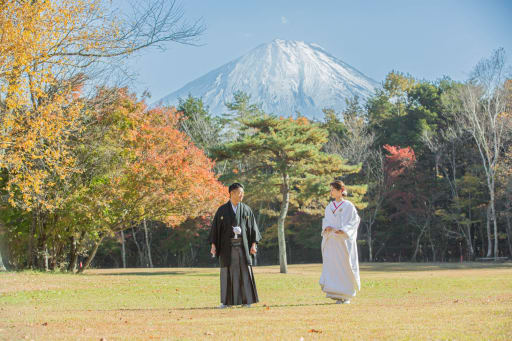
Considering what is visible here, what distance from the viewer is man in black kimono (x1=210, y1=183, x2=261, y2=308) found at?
310 inches

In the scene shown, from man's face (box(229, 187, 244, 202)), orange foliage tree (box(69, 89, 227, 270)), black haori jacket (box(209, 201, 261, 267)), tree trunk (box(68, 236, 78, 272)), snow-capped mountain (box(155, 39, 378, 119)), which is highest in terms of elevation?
snow-capped mountain (box(155, 39, 378, 119))

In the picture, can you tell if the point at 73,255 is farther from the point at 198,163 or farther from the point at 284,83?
A: the point at 284,83

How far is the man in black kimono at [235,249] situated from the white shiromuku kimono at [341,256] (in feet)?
3.98

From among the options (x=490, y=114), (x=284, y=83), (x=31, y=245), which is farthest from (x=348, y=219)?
(x=284, y=83)

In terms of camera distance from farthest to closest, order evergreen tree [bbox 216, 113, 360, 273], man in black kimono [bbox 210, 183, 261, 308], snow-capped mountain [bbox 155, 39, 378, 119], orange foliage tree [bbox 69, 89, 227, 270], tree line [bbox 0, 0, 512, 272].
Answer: snow-capped mountain [bbox 155, 39, 378, 119]
evergreen tree [bbox 216, 113, 360, 273]
orange foliage tree [bbox 69, 89, 227, 270]
tree line [bbox 0, 0, 512, 272]
man in black kimono [bbox 210, 183, 261, 308]

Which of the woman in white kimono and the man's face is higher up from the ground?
the man's face

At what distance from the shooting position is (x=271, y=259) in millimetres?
37312

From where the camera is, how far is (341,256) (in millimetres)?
8305

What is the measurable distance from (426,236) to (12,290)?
27533 millimetres

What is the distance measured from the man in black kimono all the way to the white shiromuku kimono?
3.98ft

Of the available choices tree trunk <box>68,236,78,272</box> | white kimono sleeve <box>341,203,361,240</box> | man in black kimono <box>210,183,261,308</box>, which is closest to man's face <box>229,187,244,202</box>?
man in black kimono <box>210,183,261,308</box>

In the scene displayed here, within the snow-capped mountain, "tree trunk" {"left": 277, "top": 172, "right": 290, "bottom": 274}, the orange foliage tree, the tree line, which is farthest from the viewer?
the snow-capped mountain

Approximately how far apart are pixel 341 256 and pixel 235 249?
1.70 metres

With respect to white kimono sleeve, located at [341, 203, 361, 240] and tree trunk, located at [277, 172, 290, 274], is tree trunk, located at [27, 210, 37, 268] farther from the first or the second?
white kimono sleeve, located at [341, 203, 361, 240]
